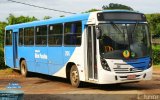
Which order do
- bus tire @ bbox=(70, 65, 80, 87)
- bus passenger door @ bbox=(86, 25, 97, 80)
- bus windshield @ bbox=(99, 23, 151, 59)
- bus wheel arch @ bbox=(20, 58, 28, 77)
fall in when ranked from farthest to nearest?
bus wheel arch @ bbox=(20, 58, 28, 77) < bus tire @ bbox=(70, 65, 80, 87) < bus passenger door @ bbox=(86, 25, 97, 80) < bus windshield @ bbox=(99, 23, 151, 59)

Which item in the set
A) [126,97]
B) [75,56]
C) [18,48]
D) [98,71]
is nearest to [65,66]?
[75,56]

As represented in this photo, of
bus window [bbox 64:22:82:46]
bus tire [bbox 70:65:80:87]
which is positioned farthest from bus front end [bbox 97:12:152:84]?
bus tire [bbox 70:65:80:87]

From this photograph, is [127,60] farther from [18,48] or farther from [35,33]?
[18,48]

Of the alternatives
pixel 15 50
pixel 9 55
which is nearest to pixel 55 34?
pixel 15 50

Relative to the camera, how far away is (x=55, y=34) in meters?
20.0

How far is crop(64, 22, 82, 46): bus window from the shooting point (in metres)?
17.8

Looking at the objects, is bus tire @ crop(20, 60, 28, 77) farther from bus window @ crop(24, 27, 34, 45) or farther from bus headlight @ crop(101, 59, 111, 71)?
bus headlight @ crop(101, 59, 111, 71)

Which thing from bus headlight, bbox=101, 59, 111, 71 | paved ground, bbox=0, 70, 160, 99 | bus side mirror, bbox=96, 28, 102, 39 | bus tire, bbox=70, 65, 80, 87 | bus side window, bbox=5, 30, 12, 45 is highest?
bus side mirror, bbox=96, 28, 102, 39

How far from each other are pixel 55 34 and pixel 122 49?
447 cm

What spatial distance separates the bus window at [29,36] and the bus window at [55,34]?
2669 mm

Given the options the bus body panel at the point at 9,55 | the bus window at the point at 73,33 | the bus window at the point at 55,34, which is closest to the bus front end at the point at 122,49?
the bus window at the point at 73,33

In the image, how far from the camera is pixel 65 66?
18984 millimetres

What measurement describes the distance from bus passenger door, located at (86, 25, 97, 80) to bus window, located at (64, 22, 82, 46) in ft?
2.21

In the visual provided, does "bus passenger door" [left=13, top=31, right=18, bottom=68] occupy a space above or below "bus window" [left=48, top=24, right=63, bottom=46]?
below
